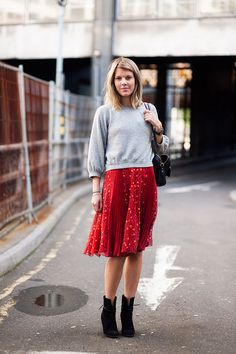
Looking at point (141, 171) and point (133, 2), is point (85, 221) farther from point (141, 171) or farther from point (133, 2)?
point (133, 2)

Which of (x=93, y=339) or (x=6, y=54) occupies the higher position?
(x=6, y=54)

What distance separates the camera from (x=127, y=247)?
145 inches

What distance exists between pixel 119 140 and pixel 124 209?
19.8 inches

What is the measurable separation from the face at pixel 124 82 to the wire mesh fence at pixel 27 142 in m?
3.11

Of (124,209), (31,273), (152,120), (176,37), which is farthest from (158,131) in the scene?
(176,37)

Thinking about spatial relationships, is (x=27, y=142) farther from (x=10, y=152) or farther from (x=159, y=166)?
(x=159, y=166)

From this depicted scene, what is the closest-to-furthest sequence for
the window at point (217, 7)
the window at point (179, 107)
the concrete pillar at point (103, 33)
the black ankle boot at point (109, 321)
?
the black ankle boot at point (109, 321)
the window at point (217, 7)
the concrete pillar at point (103, 33)
the window at point (179, 107)

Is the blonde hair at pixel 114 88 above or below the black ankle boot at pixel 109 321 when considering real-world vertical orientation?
above

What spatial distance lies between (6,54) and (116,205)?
589 inches

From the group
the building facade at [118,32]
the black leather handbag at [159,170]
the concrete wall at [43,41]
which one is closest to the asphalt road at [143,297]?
the black leather handbag at [159,170]

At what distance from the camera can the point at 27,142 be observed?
25.5 ft

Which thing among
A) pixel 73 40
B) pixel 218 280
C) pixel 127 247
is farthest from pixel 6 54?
pixel 127 247

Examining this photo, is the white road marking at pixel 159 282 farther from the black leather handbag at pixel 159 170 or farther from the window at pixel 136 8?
the window at pixel 136 8

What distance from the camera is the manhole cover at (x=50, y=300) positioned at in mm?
4441
